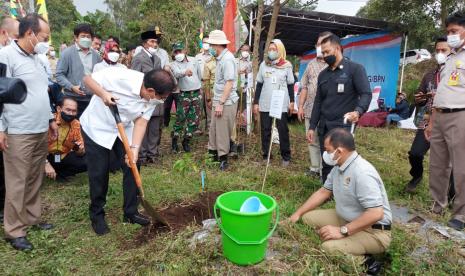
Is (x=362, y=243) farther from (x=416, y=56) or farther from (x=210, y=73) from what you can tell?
(x=416, y=56)

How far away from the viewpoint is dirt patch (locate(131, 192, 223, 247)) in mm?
3021

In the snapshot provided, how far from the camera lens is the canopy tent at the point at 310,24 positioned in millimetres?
8703

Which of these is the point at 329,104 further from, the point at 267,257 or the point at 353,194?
the point at 267,257

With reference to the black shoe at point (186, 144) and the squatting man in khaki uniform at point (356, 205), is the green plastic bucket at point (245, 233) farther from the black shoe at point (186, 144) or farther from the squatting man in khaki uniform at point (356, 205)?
the black shoe at point (186, 144)

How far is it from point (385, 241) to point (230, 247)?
1231 millimetres

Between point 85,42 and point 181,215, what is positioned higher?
point 85,42

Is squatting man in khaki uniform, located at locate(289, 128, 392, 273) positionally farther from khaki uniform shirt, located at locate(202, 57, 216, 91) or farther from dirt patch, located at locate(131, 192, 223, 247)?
khaki uniform shirt, located at locate(202, 57, 216, 91)

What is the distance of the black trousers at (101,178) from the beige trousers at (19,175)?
45cm

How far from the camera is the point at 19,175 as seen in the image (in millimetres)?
2916

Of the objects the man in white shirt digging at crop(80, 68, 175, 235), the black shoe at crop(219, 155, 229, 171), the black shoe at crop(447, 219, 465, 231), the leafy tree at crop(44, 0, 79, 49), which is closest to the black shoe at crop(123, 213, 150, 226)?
the man in white shirt digging at crop(80, 68, 175, 235)

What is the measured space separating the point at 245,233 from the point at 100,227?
165 cm

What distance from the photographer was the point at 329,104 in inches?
151

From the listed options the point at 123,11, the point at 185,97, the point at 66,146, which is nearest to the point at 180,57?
the point at 185,97


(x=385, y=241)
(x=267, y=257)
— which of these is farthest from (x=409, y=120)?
(x=267, y=257)
